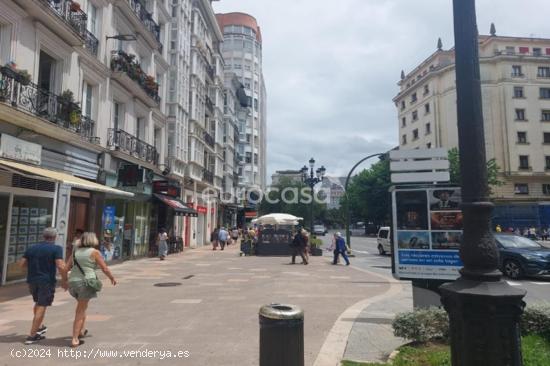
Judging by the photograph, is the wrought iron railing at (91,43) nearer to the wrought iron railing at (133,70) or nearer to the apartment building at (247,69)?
the wrought iron railing at (133,70)

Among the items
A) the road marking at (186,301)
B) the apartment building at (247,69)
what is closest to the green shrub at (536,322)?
the road marking at (186,301)

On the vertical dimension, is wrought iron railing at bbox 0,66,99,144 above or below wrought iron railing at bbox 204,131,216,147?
below

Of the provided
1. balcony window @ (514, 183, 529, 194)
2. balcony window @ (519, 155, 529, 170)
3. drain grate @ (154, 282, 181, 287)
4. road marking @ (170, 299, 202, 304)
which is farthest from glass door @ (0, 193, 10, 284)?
balcony window @ (519, 155, 529, 170)

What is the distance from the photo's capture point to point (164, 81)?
26062 mm

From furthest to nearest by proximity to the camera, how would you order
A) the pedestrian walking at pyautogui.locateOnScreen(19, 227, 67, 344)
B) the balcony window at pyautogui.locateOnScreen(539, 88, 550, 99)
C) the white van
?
the balcony window at pyautogui.locateOnScreen(539, 88, 550, 99) → the white van → the pedestrian walking at pyautogui.locateOnScreen(19, 227, 67, 344)

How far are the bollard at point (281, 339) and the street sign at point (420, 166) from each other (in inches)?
181

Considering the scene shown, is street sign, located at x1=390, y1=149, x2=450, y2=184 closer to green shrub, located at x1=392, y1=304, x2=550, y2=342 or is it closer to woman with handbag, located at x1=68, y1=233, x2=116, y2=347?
green shrub, located at x1=392, y1=304, x2=550, y2=342

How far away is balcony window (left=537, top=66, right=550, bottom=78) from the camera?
5466 centimetres

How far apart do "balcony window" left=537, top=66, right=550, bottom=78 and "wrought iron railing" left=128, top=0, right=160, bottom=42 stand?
51.2 m

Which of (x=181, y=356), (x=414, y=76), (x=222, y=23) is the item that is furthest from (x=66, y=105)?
(x=222, y=23)

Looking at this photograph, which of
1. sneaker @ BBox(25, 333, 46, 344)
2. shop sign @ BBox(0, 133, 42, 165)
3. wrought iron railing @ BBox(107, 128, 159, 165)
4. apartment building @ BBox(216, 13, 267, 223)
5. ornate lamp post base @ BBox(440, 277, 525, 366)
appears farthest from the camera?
apartment building @ BBox(216, 13, 267, 223)

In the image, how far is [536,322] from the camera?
6074 millimetres

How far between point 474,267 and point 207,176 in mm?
35116

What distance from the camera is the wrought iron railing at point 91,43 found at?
1641 cm
